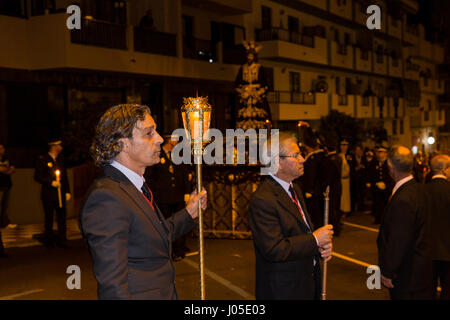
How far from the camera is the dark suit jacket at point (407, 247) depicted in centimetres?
449

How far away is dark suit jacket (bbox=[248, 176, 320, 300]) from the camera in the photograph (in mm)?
3795

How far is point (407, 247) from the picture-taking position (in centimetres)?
450

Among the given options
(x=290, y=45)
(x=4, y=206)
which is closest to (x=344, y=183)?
(x=4, y=206)

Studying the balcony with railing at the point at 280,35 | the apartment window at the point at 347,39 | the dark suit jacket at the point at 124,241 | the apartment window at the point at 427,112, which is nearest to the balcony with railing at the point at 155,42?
the balcony with railing at the point at 280,35

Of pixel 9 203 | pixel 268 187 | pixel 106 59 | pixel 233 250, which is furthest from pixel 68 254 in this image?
pixel 106 59

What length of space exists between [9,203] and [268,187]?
36.5 feet

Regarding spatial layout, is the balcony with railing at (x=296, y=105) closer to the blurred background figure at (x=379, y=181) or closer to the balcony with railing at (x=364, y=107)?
the balcony with railing at (x=364, y=107)

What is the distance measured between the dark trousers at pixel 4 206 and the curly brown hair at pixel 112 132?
34.3 ft

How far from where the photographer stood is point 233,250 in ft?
31.7

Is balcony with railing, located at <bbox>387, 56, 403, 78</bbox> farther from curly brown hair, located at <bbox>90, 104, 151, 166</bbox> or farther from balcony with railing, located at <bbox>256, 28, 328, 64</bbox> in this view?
curly brown hair, located at <bbox>90, 104, 151, 166</bbox>

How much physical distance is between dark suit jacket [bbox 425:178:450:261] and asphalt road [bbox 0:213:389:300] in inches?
59.3

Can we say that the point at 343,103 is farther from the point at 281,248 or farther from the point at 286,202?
the point at 281,248

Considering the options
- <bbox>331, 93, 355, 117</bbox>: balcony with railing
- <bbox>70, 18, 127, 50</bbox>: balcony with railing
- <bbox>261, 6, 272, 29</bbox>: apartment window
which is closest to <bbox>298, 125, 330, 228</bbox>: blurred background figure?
<bbox>70, 18, 127, 50</bbox>: balcony with railing
